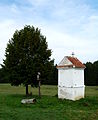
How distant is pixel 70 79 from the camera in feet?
80.5

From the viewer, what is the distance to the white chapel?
24.5 meters

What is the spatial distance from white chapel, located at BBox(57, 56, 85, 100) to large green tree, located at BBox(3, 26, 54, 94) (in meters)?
4.98

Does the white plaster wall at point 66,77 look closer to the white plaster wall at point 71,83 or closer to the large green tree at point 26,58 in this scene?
the white plaster wall at point 71,83

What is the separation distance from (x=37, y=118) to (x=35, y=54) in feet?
54.4

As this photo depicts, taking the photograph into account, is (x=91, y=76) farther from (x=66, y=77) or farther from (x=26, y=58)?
(x=66, y=77)

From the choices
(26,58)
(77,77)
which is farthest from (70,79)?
(26,58)

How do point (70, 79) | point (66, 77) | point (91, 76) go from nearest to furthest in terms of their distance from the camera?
point (70, 79) → point (66, 77) → point (91, 76)

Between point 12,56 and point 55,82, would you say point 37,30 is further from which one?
point 55,82

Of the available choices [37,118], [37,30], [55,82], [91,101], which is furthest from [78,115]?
[55,82]

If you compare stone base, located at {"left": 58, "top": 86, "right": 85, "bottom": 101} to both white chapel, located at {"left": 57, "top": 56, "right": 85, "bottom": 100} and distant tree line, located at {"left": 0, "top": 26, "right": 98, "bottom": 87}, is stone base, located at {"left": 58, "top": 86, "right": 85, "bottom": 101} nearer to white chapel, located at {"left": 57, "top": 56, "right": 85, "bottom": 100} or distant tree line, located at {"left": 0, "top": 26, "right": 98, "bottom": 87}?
white chapel, located at {"left": 57, "top": 56, "right": 85, "bottom": 100}

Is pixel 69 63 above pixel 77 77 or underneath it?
above

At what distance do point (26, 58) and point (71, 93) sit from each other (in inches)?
324

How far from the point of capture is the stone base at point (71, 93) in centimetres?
2439

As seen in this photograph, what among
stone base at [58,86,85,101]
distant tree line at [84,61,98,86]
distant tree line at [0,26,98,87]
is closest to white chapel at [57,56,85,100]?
stone base at [58,86,85,101]
